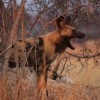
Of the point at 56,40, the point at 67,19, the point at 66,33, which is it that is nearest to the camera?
the point at 67,19

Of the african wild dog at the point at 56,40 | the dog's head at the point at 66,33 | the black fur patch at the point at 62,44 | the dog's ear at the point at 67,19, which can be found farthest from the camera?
the dog's head at the point at 66,33

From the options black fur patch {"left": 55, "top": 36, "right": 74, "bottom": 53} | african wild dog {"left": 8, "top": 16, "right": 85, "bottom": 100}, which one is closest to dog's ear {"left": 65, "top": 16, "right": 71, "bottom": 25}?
african wild dog {"left": 8, "top": 16, "right": 85, "bottom": 100}

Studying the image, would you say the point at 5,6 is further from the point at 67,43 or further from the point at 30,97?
the point at 67,43

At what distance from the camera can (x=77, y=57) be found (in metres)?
9.27

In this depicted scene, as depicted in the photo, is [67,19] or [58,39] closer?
[67,19]

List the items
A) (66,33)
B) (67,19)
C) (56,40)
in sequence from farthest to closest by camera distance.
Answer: (66,33) < (56,40) < (67,19)

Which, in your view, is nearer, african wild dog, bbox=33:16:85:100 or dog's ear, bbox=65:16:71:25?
african wild dog, bbox=33:16:85:100

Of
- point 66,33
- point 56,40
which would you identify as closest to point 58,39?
point 56,40

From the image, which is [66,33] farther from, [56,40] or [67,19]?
[67,19]

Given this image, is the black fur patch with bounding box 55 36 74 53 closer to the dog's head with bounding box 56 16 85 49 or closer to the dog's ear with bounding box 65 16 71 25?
the dog's head with bounding box 56 16 85 49

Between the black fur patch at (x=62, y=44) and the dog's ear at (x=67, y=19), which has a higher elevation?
the dog's ear at (x=67, y=19)

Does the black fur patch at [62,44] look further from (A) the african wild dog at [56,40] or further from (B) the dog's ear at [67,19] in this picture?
(B) the dog's ear at [67,19]

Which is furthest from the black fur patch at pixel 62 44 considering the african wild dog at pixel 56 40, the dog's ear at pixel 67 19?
the dog's ear at pixel 67 19

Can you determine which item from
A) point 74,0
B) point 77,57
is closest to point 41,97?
point 74,0
